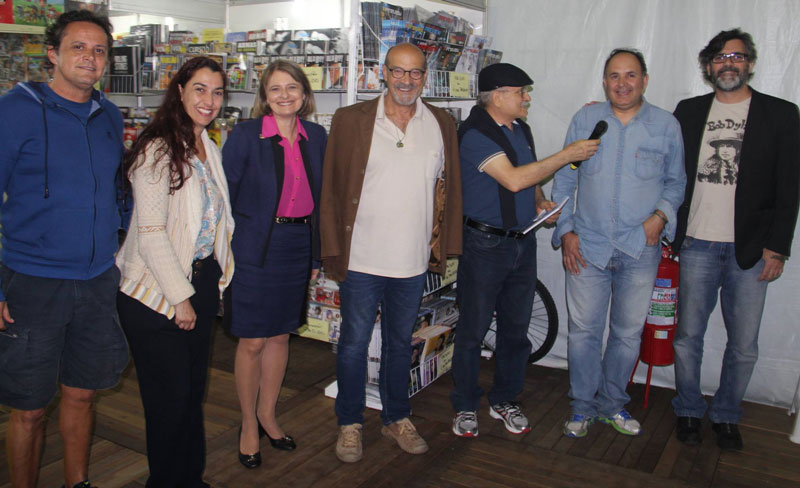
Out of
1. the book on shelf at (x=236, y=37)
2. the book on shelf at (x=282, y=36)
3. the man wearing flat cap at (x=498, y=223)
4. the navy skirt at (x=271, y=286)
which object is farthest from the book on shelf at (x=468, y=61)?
the navy skirt at (x=271, y=286)

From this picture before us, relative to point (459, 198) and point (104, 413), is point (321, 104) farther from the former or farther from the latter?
point (104, 413)

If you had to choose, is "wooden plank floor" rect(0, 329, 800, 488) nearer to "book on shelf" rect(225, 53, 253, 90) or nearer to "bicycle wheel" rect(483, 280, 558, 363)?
"bicycle wheel" rect(483, 280, 558, 363)

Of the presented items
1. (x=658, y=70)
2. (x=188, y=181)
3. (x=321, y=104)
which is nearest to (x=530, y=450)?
(x=188, y=181)

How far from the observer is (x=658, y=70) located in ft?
11.7

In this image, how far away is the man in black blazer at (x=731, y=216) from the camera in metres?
2.80

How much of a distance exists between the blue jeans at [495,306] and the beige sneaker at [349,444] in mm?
548

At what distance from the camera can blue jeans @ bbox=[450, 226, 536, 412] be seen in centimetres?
284

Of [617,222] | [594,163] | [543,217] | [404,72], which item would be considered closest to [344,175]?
[404,72]

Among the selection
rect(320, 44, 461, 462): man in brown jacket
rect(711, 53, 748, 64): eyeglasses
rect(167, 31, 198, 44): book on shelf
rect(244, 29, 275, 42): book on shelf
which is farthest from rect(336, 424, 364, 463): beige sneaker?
rect(167, 31, 198, 44): book on shelf

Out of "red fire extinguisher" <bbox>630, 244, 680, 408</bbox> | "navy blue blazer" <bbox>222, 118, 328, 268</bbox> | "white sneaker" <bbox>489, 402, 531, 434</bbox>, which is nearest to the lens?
"navy blue blazer" <bbox>222, 118, 328, 268</bbox>

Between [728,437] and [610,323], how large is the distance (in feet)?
2.60

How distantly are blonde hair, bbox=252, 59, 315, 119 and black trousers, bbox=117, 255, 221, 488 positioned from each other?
0.70 meters

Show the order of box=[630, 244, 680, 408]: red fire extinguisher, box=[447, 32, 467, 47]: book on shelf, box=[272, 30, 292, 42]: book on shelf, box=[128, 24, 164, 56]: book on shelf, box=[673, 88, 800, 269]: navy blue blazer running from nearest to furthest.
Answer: box=[673, 88, 800, 269]: navy blue blazer < box=[630, 244, 680, 408]: red fire extinguisher < box=[447, 32, 467, 47]: book on shelf < box=[272, 30, 292, 42]: book on shelf < box=[128, 24, 164, 56]: book on shelf

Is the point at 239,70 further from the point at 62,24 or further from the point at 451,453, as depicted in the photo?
the point at 451,453
